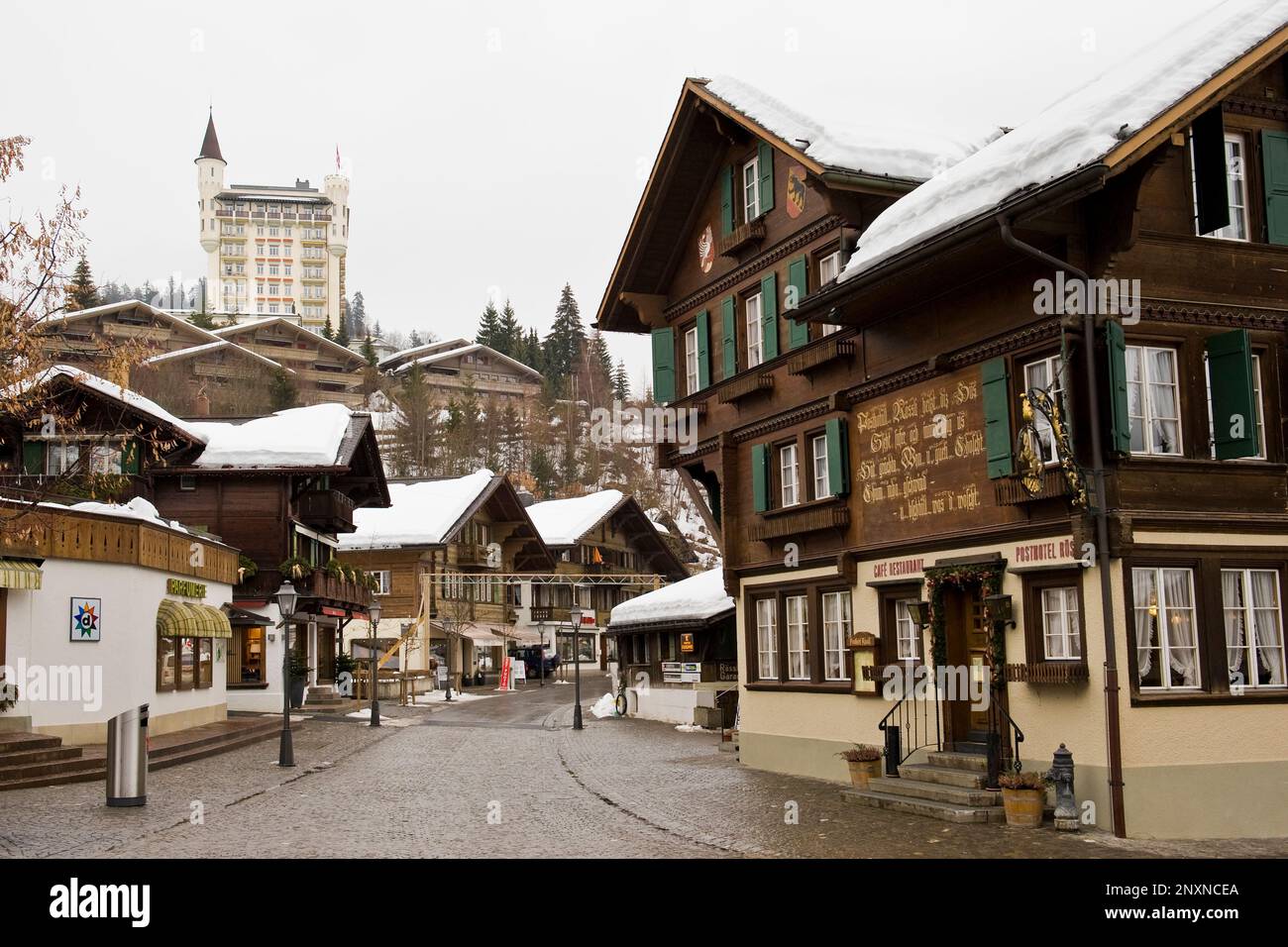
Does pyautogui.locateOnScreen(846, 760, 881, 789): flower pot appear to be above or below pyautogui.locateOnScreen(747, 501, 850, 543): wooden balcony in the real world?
below

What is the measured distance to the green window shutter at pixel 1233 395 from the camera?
53.6 feet

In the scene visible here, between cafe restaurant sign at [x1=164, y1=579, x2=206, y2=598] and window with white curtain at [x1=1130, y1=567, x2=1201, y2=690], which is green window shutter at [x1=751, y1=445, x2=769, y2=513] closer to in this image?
window with white curtain at [x1=1130, y1=567, x2=1201, y2=690]

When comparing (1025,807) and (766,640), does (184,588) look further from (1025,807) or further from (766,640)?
(1025,807)

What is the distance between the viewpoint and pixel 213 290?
16162 cm

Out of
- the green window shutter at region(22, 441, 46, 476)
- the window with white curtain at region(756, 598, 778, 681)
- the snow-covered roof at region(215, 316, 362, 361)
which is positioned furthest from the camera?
the snow-covered roof at region(215, 316, 362, 361)

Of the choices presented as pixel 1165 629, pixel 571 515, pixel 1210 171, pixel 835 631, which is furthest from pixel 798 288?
pixel 571 515

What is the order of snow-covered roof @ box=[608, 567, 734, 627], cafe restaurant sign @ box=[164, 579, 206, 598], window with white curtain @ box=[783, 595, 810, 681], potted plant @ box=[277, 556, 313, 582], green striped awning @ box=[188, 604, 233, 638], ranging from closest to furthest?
window with white curtain @ box=[783, 595, 810, 681]
cafe restaurant sign @ box=[164, 579, 206, 598]
green striped awning @ box=[188, 604, 233, 638]
snow-covered roof @ box=[608, 567, 734, 627]
potted plant @ box=[277, 556, 313, 582]

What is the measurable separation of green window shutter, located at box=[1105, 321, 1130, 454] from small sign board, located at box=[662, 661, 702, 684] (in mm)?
21028

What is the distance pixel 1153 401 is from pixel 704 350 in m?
11.0

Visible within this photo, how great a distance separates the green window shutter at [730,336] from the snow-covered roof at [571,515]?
45.1m

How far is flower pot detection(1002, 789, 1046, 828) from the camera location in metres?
15.9

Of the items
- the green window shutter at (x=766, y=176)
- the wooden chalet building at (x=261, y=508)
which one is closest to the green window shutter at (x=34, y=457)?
the wooden chalet building at (x=261, y=508)

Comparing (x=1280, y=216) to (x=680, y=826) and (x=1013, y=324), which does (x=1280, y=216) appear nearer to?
(x=1013, y=324)

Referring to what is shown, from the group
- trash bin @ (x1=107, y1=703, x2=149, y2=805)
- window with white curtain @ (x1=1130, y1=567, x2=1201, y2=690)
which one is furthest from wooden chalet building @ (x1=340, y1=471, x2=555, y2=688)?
window with white curtain @ (x1=1130, y1=567, x2=1201, y2=690)
